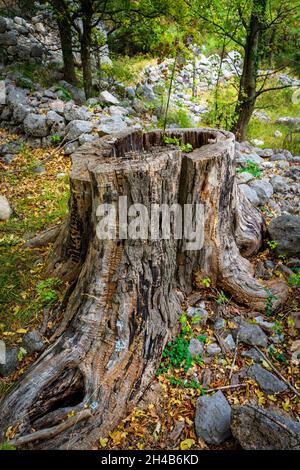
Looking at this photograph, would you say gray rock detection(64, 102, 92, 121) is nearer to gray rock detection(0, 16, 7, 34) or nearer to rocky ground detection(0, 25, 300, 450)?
rocky ground detection(0, 25, 300, 450)

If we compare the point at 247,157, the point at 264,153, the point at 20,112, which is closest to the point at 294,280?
the point at 247,157

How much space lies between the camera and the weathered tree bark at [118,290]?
2508mm

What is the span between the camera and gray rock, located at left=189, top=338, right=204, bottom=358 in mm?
3011

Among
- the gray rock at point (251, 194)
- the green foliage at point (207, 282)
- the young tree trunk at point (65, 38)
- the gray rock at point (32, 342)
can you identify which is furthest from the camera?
the young tree trunk at point (65, 38)

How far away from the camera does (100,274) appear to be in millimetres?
2809

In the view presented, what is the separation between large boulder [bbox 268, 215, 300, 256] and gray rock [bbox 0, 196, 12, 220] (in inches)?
147

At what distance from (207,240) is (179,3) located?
6.24 m

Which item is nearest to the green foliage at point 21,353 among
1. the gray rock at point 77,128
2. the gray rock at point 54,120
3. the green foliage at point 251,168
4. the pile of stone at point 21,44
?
the green foliage at point 251,168

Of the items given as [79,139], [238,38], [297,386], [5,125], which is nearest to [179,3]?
[238,38]

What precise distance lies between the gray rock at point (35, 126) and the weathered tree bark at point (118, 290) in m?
4.11

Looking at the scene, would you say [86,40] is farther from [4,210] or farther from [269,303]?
[269,303]

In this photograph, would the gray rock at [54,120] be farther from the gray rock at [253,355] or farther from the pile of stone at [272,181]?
the gray rock at [253,355]

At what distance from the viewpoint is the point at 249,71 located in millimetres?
7426

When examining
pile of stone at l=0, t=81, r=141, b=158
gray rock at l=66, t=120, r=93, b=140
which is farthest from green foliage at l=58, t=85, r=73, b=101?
gray rock at l=66, t=120, r=93, b=140
